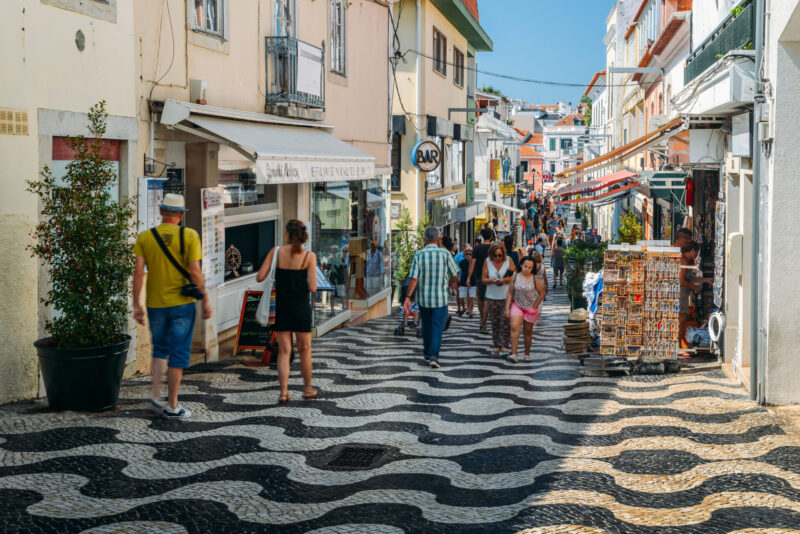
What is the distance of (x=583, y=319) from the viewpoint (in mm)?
12945

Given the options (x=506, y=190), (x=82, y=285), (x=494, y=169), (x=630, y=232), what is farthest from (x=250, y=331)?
(x=506, y=190)

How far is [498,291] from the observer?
13344mm

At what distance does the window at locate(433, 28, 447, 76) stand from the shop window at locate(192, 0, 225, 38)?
17.4 meters

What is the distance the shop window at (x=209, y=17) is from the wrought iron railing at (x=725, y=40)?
6115mm

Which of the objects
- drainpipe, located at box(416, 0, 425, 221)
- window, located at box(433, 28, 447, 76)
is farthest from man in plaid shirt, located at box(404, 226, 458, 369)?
window, located at box(433, 28, 447, 76)

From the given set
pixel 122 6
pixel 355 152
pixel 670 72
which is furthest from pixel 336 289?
pixel 670 72

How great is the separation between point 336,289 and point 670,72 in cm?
1272

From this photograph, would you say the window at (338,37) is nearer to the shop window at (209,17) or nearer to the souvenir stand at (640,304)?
the shop window at (209,17)

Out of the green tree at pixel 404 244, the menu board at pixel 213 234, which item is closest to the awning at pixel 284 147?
the menu board at pixel 213 234

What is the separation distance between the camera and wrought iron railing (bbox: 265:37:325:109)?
1396 cm

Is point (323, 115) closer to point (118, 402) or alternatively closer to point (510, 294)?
point (510, 294)

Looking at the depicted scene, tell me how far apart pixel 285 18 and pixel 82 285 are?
8131 mm

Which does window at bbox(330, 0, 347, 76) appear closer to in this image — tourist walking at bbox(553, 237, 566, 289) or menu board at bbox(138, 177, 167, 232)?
menu board at bbox(138, 177, 167, 232)

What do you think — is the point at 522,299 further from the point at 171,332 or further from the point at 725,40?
the point at 171,332
